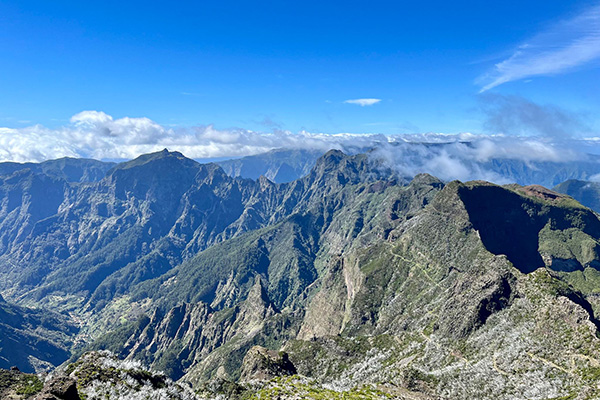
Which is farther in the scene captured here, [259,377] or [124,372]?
[259,377]

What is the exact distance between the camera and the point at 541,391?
412 ft

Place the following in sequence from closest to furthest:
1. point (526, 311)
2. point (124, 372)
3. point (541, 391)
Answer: point (124, 372) → point (541, 391) → point (526, 311)

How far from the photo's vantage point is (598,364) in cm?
12619

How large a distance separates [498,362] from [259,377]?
114 meters

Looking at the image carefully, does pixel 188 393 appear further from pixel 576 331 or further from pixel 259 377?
pixel 576 331

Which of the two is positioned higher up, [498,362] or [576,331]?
[576,331]

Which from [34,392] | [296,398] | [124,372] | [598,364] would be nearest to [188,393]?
[124,372]

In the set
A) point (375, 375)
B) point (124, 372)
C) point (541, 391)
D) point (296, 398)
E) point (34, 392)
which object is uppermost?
point (124, 372)

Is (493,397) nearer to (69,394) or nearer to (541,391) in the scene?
(541,391)

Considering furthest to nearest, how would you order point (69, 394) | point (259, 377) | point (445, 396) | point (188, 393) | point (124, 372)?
1. point (259, 377)
2. point (445, 396)
3. point (188, 393)
4. point (124, 372)
5. point (69, 394)

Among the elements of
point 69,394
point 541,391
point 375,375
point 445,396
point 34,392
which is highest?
point 69,394

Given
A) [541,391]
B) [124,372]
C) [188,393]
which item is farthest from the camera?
[541,391]

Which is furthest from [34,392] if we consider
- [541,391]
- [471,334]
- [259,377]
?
[471,334]

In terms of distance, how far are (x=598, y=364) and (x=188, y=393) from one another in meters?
144
